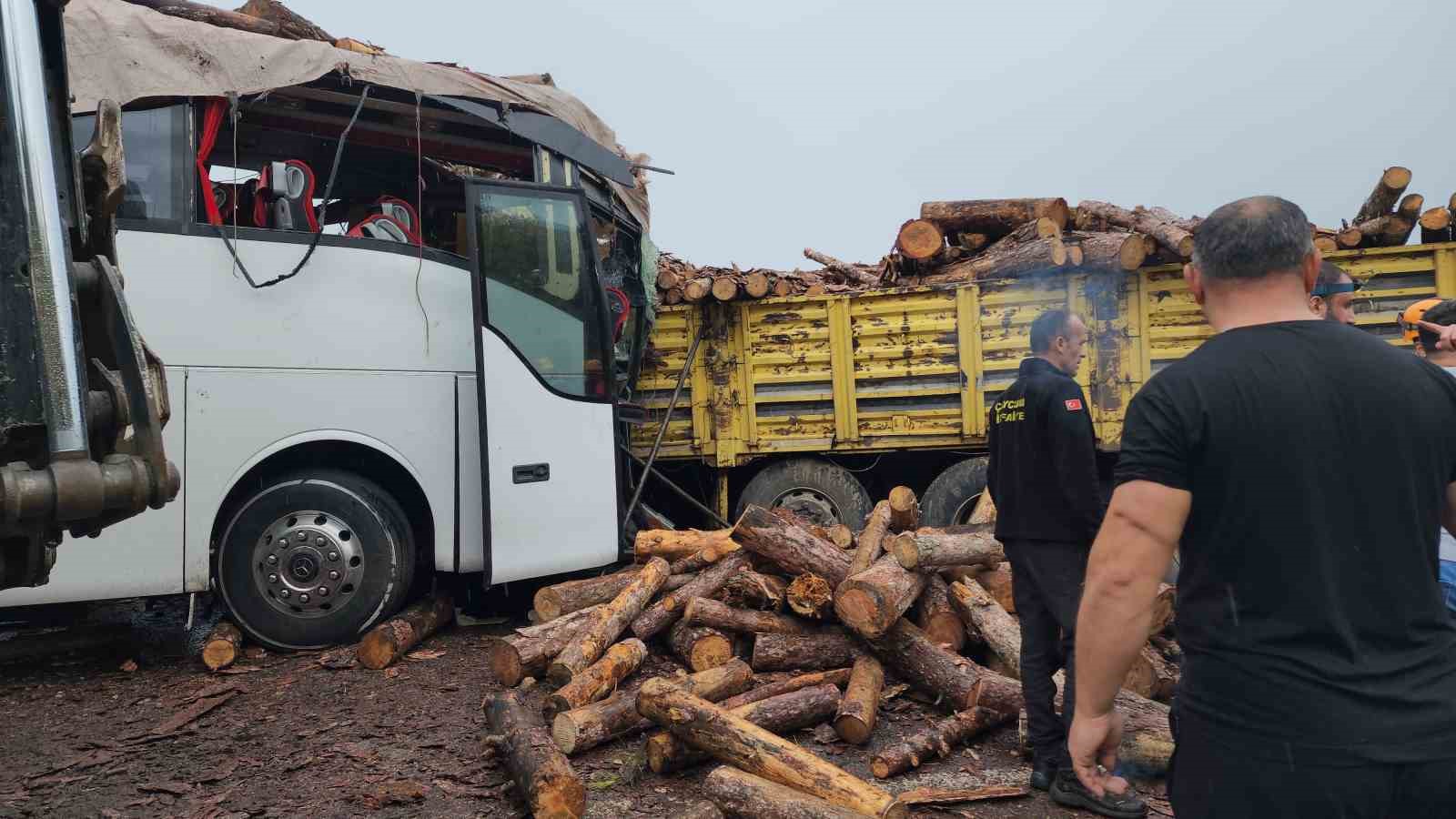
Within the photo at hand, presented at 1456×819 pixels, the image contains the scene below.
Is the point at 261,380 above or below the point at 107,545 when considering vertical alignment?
above

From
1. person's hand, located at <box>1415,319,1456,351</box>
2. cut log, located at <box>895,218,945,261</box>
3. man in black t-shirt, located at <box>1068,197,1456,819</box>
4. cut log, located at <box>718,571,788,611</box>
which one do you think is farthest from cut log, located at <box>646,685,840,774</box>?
cut log, located at <box>895,218,945,261</box>

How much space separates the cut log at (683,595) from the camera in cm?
492

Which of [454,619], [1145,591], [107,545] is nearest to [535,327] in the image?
[454,619]

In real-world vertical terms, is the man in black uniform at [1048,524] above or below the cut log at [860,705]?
above

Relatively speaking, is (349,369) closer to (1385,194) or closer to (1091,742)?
(1091,742)

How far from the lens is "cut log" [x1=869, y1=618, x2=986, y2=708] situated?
170 inches

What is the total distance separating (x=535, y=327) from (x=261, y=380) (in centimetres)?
157

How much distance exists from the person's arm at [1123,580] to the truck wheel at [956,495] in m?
5.57

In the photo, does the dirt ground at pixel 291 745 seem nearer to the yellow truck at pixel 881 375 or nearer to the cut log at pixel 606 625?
the cut log at pixel 606 625

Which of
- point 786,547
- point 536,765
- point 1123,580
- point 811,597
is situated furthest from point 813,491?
point 1123,580

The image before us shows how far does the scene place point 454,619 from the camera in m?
5.91

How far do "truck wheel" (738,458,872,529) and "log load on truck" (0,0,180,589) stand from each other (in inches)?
218

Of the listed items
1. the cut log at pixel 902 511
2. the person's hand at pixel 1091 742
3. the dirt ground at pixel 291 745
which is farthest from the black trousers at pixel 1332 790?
the cut log at pixel 902 511

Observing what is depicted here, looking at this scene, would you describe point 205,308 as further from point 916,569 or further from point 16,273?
point 916,569
